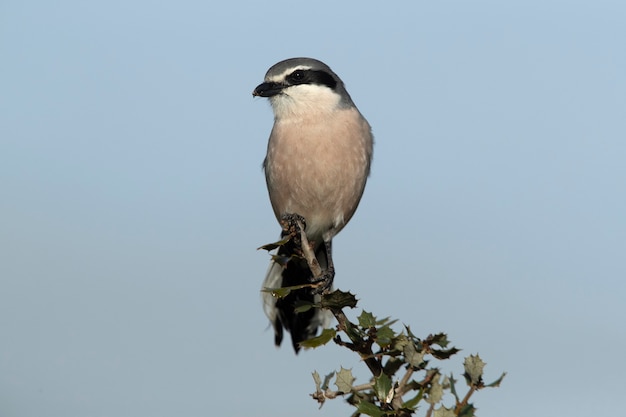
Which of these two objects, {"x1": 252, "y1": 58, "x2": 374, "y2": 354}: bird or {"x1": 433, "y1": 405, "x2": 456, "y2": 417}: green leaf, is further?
{"x1": 252, "y1": 58, "x2": 374, "y2": 354}: bird

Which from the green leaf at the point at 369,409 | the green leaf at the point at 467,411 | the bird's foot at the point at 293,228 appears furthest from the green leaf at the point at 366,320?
the bird's foot at the point at 293,228

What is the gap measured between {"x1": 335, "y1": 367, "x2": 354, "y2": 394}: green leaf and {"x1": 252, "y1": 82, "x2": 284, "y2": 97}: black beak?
3.97 m

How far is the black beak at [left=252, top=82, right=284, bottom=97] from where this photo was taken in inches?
239

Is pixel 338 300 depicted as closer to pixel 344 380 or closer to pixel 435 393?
pixel 344 380

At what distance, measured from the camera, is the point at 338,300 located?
2.65m

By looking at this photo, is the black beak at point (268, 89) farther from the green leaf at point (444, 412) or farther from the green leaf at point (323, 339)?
the green leaf at point (444, 412)

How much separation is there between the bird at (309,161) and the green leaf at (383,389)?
131 inches

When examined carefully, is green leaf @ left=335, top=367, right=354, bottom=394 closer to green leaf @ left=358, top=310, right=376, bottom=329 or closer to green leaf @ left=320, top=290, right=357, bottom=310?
green leaf @ left=358, top=310, right=376, bottom=329

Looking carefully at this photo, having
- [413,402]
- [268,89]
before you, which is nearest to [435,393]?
[413,402]

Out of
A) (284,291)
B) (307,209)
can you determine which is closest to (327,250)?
(307,209)

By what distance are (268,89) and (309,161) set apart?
73cm

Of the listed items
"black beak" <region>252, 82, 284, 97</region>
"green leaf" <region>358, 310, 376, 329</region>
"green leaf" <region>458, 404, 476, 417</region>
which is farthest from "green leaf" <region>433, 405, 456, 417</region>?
"black beak" <region>252, 82, 284, 97</region>

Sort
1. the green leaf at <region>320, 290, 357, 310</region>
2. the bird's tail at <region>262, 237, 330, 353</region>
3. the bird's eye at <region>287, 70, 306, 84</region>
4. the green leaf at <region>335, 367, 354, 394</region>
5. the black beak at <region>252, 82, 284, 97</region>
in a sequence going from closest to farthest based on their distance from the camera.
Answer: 1. the green leaf at <region>335, 367, 354, 394</region>
2. the green leaf at <region>320, 290, 357, 310</region>
3. the bird's tail at <region>262, 237, 330, 353</region>
4. the black beak at <region>252, 82, 284, 97</region>
5. the bird's eye at <region>287, 70, 306, 84</region>

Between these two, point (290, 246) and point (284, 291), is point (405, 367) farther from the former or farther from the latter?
point (290, 246)
